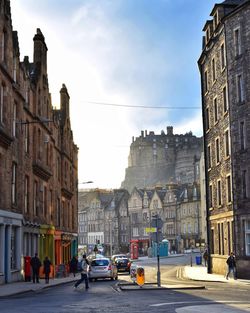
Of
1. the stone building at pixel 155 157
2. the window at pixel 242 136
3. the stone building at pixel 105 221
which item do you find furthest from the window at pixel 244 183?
the stone building at pixel 155 157

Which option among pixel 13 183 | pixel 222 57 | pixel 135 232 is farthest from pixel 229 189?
pixel 135 232

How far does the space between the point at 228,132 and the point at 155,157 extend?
122 metres

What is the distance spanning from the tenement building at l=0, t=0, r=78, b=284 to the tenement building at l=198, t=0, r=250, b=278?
12.4m

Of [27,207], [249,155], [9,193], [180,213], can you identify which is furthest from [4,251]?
[180,213]

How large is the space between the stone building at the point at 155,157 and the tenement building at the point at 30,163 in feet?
336

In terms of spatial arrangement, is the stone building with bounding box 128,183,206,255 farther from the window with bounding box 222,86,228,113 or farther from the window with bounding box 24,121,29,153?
the window with bounding box 24,121,29,153

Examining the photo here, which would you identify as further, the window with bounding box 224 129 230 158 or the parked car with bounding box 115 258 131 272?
the parked car with bounding box 115 258 131 272

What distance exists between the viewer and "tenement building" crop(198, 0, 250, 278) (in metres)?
35.2

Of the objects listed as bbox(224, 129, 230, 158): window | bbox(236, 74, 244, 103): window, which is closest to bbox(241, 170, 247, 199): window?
bbox(224, 129, 230, 158): window

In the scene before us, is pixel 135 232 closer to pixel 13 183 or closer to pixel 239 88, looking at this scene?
pixel 239 88

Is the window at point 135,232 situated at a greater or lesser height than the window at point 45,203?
lesser

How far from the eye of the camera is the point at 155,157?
159250 mm

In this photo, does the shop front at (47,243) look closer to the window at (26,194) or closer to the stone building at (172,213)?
the window at (26,194)

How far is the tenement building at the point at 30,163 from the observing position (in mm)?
29734
